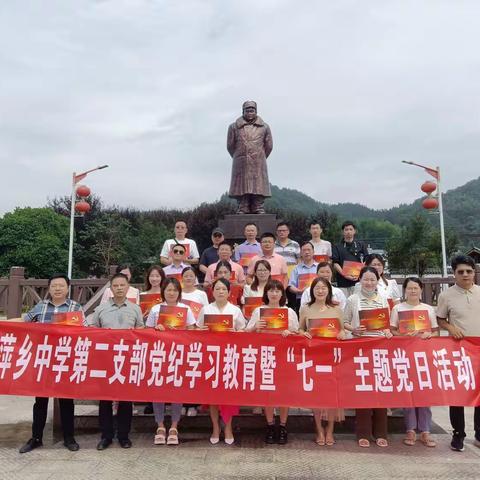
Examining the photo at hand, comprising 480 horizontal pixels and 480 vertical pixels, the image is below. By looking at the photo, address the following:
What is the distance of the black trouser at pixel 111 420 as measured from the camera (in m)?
4.04

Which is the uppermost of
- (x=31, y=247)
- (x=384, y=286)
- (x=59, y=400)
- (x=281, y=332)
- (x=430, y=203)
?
(x=430, y=203)

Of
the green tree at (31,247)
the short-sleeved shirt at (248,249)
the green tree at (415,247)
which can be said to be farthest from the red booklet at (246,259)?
the green tree at (415,247)

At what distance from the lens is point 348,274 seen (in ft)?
19.0

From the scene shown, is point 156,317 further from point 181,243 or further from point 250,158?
point 250,158

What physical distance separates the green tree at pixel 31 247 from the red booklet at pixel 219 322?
21.6 meters

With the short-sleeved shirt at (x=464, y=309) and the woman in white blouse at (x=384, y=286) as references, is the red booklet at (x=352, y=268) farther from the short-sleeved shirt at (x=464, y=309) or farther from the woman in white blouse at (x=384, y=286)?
the short-sleeved shirt at (x=464, y=309)

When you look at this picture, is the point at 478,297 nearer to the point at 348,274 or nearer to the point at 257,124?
the point at 348,274

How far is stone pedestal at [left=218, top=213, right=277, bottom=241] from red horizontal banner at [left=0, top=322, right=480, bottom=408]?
4366mm

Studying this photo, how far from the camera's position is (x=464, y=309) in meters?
4.15

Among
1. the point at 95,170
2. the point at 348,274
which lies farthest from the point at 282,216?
the point at 348,274

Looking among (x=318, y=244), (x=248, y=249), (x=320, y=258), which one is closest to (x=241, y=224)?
(x=248, y=249)

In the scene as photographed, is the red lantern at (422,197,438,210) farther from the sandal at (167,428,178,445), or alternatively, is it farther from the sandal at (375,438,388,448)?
the sandal at (167,428,178,445)

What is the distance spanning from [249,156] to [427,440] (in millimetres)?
6116

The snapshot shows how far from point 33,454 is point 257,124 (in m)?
6.92
